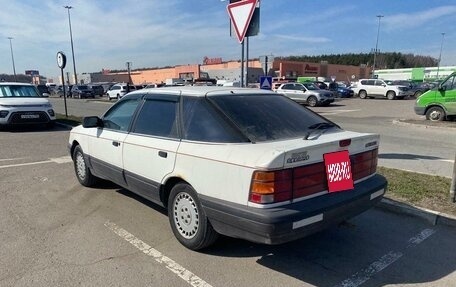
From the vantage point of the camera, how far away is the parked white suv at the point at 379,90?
33.2 meters

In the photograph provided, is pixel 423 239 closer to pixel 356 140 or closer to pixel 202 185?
pixel 356 140

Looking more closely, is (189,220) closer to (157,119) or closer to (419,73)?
(157,119)

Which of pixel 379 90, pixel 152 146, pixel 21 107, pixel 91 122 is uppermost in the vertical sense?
pixel 91 122

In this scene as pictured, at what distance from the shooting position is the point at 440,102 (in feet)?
46.5

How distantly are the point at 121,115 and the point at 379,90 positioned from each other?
33447mm

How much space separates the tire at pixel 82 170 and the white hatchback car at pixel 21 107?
8.02 m

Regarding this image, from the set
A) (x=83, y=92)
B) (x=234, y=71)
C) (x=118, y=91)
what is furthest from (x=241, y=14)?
(x=234, y=71)

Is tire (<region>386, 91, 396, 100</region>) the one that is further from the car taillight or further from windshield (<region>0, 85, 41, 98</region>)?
the car taillight

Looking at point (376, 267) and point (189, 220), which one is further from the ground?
point (189, 220)

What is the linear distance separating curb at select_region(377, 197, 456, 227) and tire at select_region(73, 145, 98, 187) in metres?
4.28

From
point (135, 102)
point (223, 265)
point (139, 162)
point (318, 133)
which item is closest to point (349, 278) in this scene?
point (223, 265)

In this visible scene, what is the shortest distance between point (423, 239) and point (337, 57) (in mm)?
140599

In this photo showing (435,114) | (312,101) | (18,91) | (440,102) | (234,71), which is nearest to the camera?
(18,91)

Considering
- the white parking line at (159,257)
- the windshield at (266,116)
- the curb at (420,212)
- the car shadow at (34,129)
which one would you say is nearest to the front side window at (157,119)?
the windshield at (266,116)
